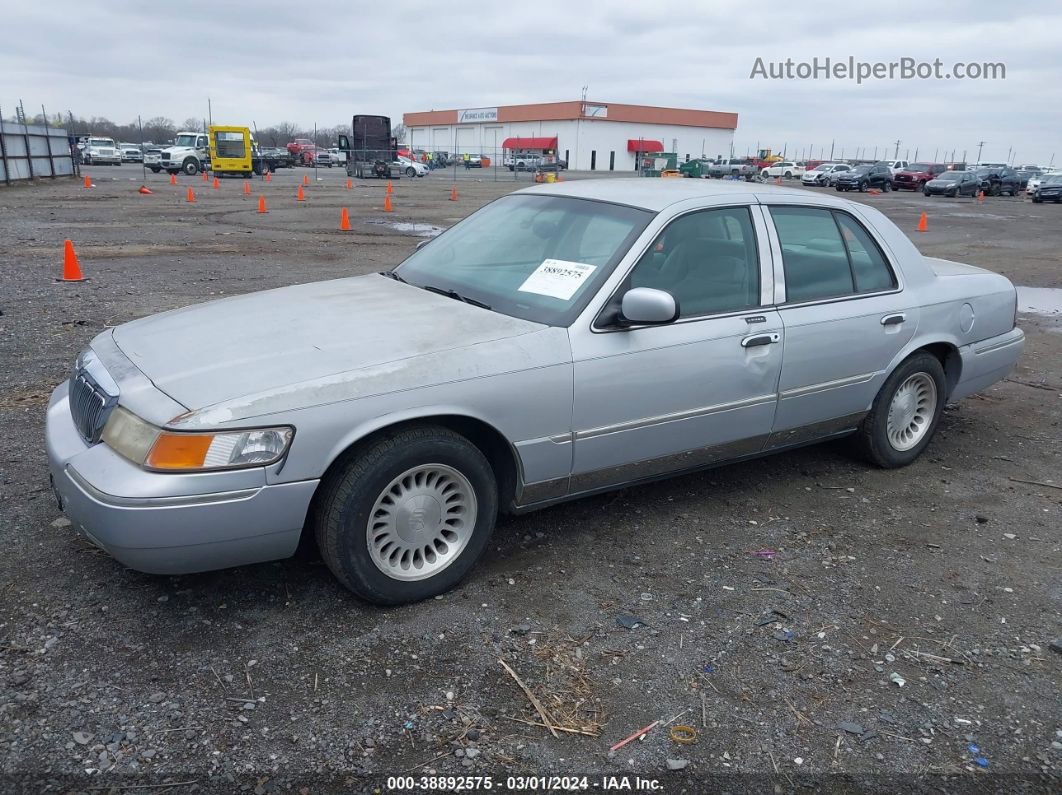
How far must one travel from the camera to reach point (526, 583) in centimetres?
358

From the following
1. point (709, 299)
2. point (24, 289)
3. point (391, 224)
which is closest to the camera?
point (709, 299)

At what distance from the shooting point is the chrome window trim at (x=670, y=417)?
11.9 ft

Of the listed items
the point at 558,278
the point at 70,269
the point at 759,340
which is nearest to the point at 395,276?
the point at 558,278

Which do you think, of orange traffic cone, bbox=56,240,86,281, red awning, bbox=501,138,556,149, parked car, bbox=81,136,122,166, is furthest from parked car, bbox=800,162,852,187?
orange traffic cone, bbox=56,240,86,281

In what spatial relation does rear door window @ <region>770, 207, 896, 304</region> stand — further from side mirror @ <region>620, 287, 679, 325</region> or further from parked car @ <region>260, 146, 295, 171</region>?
parked car @ <region>260, 146, 295, 171</region>

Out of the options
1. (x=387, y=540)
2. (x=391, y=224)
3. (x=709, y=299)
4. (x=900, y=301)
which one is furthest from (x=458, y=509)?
(x=391, y=224)

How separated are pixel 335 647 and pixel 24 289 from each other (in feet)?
28.4

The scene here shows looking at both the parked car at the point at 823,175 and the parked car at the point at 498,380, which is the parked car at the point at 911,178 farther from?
the parked car at the point at 498,380

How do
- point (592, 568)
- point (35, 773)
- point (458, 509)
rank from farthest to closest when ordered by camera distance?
1. point (592, 568)
2. point (458, 509)
3. point (35, 773)

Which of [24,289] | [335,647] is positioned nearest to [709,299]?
[335,647]

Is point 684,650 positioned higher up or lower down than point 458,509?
lower down

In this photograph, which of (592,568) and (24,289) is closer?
(592,568)

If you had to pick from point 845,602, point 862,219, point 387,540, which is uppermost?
point 862,219

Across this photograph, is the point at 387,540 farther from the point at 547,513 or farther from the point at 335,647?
the point at 547,513
